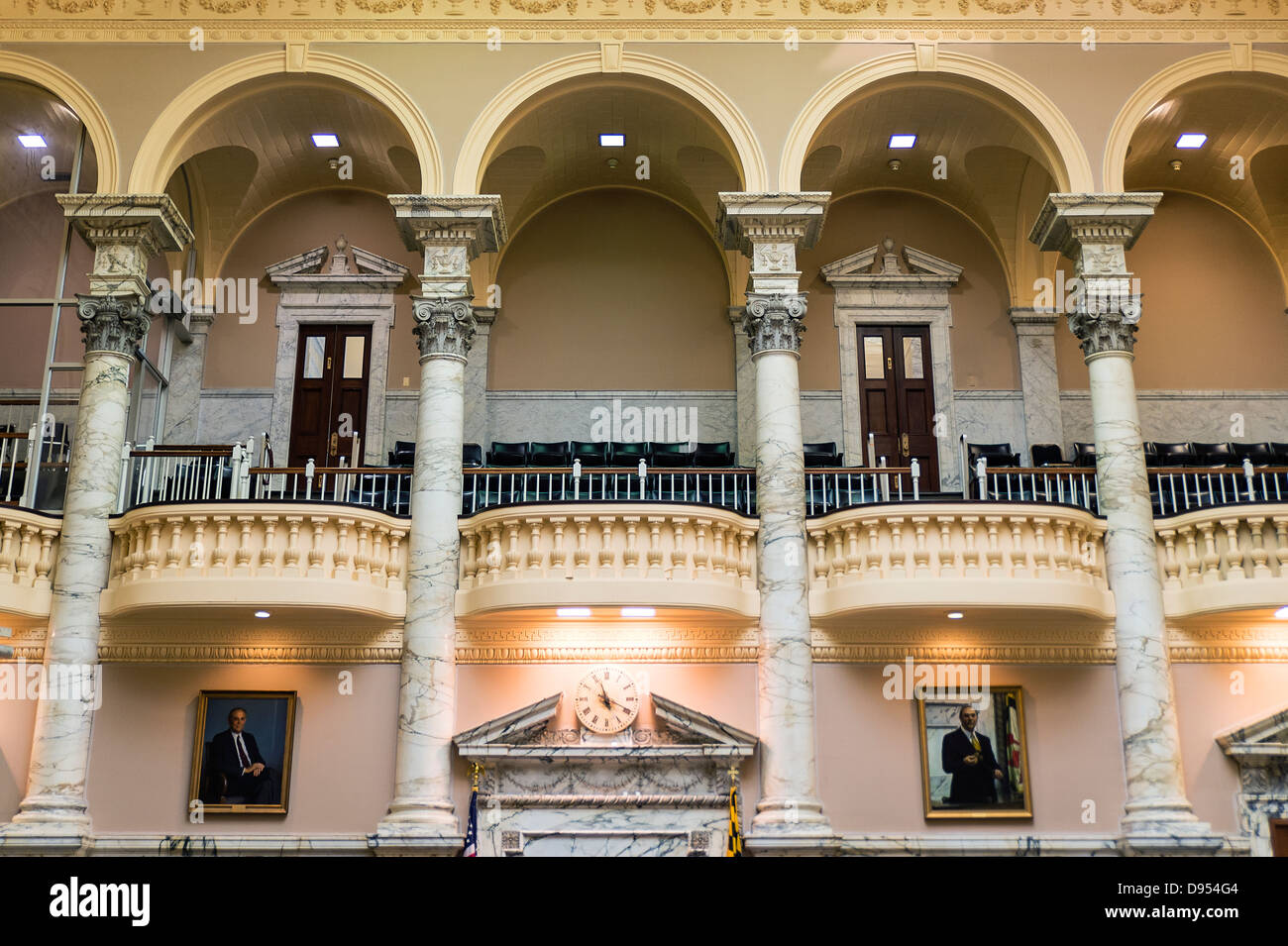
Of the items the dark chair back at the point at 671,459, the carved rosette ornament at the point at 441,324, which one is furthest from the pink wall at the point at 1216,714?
the carved rosette ornament at the point at 441,324

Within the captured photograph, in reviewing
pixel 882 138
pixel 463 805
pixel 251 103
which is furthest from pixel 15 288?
pixel 882 138

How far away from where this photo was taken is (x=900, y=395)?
46.6ft

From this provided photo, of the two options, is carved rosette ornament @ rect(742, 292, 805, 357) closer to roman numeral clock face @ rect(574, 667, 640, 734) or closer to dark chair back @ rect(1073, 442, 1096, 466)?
roman numeral clock face @ rect(574, 667, 640, 734)

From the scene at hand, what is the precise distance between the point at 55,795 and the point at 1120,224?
1131 cm

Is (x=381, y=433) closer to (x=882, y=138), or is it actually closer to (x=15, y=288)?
(x=15, y=288)

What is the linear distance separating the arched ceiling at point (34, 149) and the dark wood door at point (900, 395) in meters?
9.05

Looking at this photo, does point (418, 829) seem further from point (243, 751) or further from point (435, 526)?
point (435, 526)

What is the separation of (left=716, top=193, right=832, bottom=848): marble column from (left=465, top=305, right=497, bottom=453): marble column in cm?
355

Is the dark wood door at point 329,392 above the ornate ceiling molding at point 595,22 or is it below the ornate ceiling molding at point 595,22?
below

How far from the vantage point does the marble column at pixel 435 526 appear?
403 inches

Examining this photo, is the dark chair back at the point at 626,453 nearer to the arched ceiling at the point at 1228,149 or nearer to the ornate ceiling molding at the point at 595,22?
the ornate ceiling molding at the point at 595,22

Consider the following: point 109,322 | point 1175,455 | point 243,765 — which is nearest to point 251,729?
point 243,765

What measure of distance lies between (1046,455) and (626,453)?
4.69 metres

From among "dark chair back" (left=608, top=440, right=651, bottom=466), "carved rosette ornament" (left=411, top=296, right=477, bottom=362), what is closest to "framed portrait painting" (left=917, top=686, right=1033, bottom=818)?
"dark chair back" (left=608, top=440, right=651, bottom=466)
